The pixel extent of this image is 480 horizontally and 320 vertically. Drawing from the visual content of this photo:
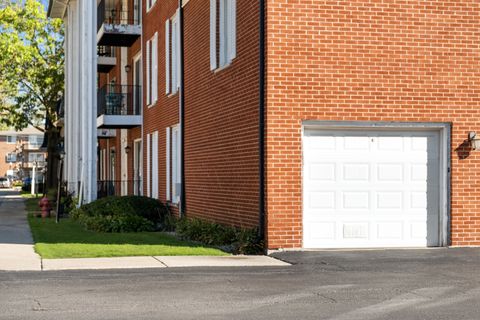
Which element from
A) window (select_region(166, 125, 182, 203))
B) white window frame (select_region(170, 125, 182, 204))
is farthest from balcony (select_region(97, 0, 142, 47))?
white window frame (select_region(170, 125, 182, 204))

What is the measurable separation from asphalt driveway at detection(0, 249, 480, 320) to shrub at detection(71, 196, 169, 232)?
7317mm

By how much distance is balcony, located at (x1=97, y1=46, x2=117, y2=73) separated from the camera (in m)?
34.8

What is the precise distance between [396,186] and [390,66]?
214 centimetres

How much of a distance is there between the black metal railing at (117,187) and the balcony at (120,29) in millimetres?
4972

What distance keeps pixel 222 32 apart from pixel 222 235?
4.62 m

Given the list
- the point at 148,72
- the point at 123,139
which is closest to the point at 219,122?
the point at 148,72

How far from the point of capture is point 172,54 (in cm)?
2298

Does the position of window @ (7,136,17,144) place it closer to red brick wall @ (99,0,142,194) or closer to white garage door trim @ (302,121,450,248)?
red brick wall @ (99,0,142,194)

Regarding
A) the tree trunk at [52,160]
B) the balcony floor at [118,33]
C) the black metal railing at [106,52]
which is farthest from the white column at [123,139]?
the tree trunk at [52,160]

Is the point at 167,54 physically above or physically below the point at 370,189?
above

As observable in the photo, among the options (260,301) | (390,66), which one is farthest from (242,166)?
(260,301)

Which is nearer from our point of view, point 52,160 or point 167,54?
point 167,54

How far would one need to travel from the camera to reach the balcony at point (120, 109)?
92.2 feet

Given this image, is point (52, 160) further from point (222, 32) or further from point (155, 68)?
point (222, 32)
